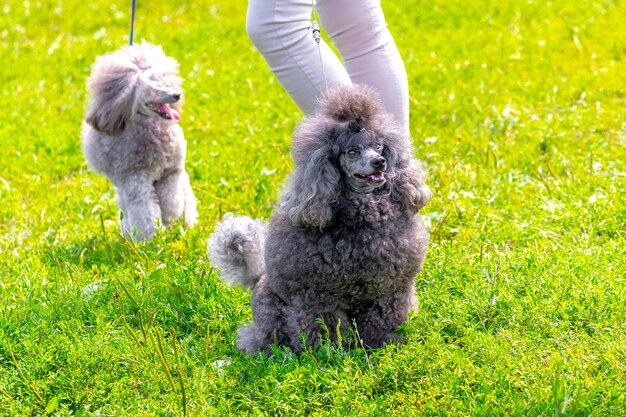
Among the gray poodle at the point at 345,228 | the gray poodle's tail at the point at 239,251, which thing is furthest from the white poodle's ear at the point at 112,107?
the gray poodle at the point at 345,228

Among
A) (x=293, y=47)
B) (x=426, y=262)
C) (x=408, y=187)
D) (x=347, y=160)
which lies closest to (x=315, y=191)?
(x=347, y=160)

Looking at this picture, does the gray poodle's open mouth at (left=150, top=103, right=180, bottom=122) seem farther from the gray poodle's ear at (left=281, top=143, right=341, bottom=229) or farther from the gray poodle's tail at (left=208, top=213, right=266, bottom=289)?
the gray poodle's ear at (left=281, top=143, right=341, bottom=229)

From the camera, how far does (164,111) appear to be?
4.95 m

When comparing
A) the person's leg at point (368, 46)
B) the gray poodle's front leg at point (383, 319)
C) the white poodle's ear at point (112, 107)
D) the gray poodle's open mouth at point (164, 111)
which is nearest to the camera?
the gray poodle's front leg at point (383, 319)

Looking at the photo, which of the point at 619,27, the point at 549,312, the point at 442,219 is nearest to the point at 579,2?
Answer: the point at 619,27

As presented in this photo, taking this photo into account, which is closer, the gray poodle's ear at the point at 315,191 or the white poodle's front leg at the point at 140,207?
the gray poodle's ear at the point at 315,191

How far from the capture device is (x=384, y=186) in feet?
10.6

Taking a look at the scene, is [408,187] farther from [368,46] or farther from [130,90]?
[130,90]

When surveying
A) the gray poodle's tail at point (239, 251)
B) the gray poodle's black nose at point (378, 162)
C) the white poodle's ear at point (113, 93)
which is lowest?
the gray poodle's tail at point (239, 251)

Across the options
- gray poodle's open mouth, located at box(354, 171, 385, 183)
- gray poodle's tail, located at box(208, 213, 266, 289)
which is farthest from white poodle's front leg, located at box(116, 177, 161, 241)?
gray poodle's open mouth, located at box(354, 171, 385, 183)

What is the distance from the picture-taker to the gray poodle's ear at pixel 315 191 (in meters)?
3.08

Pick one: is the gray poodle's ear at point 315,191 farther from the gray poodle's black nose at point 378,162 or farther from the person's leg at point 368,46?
the person's leg at point 368,46

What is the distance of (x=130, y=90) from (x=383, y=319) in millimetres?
2261

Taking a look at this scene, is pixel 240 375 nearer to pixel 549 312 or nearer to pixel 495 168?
pixel 549 312
